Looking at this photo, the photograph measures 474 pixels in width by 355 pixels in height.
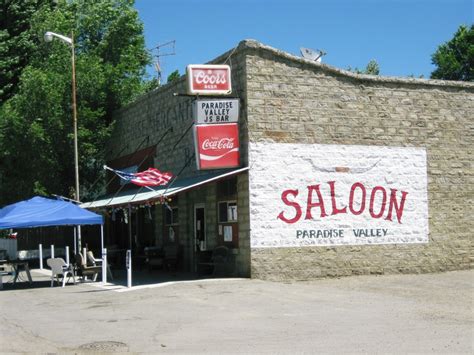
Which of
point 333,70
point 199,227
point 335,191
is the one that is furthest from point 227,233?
point 333,70

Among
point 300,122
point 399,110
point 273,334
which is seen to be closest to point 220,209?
point 300,122

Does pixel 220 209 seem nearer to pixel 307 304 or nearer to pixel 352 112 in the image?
pixel 352 112

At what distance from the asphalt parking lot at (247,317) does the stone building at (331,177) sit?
1267 millimetres

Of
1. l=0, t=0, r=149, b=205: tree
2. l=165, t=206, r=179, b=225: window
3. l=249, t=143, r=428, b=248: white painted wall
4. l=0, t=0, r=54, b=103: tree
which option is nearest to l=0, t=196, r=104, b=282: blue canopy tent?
l=165, t=206, r=179, b=225: window

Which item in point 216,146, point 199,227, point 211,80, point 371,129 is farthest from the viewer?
point 199,227

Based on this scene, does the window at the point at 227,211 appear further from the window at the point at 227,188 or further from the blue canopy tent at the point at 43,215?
the blue canopy tent at the point at 43,215

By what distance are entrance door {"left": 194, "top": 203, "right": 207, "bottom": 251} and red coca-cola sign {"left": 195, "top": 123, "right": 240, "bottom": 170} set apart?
10.9 ft

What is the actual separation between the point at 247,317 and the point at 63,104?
19038mm

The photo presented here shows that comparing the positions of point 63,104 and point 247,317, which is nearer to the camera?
point 247,317

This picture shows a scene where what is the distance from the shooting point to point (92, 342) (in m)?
9.90

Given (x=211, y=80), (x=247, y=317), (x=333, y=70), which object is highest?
(x=333, y=70)

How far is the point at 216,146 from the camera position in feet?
60.6

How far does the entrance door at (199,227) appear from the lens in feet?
70.1

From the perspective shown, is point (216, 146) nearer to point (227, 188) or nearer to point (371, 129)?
point (227, 188)
